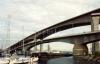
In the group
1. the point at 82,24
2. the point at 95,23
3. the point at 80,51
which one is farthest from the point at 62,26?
the point at 95,23

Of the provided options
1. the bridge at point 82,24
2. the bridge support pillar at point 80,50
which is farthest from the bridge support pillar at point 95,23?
the bridge support pillar at point 80,50

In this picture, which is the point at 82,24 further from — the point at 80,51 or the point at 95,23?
the point at 95,23

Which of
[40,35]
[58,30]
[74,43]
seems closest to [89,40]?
[74,43]

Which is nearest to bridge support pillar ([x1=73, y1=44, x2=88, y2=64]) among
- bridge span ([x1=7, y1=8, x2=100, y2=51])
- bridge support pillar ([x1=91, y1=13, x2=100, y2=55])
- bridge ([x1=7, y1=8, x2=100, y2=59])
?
bridge ([x1=7, y1=8, x2=100, y2=59])

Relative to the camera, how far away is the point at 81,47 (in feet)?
370

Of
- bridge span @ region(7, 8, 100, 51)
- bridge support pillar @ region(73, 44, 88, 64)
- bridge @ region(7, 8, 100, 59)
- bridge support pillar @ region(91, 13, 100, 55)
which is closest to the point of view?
bridge @ region(7, 8, 100, 59)

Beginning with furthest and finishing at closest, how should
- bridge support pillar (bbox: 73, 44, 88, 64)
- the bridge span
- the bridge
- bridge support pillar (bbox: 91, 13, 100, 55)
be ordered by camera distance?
1. the bridge span
2. bridge support pillar (bbox: 73, 44, 88, 64)
3. bridge support pillar (bbox: 91, 13, 100, 55)
4. the bridge

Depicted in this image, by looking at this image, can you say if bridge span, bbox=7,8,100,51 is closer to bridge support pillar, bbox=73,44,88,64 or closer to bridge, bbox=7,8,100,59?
bridge, bbox=7,8,100,59

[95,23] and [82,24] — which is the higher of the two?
[82,24]

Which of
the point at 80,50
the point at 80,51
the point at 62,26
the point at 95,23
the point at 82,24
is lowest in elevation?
the point at 80,51

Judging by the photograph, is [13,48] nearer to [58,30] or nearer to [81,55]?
[58,30]

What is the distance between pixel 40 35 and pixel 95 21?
177 ft

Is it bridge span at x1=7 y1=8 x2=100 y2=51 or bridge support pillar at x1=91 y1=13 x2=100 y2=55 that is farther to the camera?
bridge span at x1=7 y1=8 x2=100 y2=51

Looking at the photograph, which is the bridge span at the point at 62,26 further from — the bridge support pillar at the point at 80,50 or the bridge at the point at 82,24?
the bridge support pillar at the point at 80,50
